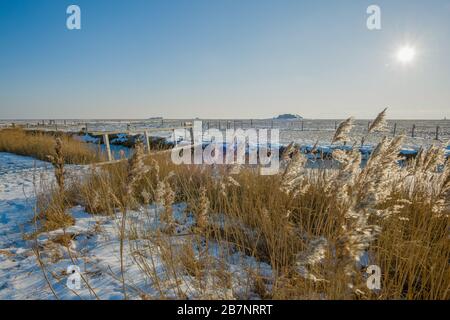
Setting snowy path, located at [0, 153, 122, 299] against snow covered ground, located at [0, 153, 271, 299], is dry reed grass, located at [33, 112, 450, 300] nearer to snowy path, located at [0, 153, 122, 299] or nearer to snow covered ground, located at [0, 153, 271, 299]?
snow covered ground, located at [0, 153, 271, 299]

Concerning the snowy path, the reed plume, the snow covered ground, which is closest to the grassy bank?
the snowy path

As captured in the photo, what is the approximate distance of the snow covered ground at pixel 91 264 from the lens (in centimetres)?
166

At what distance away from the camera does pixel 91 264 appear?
2.07 meters

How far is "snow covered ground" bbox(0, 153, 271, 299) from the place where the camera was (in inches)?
65.5

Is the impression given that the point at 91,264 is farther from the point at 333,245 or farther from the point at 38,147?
the point at 38,147

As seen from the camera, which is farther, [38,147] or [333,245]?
[38,147]

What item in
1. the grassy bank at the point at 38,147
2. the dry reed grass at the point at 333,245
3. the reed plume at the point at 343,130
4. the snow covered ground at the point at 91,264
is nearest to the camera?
the dry reed grass at the point at 333,245

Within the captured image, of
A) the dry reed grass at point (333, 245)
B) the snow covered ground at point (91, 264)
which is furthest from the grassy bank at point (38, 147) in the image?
the dry reed grass at point (333, 245)

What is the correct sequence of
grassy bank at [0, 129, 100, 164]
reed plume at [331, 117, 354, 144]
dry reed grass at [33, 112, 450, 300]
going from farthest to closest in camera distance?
grassy bank at [0, 129, 100, 164] → reed plume at [331, 117, 354, 144] → dry reed grass at [33, 112, 450, 300]

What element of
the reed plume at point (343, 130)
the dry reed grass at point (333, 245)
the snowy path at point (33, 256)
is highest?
the reed plume at point (343, 130)

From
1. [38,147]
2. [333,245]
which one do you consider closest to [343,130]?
[333,245]

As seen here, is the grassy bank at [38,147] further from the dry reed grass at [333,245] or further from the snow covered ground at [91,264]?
the dry reed grass at [333,245]
